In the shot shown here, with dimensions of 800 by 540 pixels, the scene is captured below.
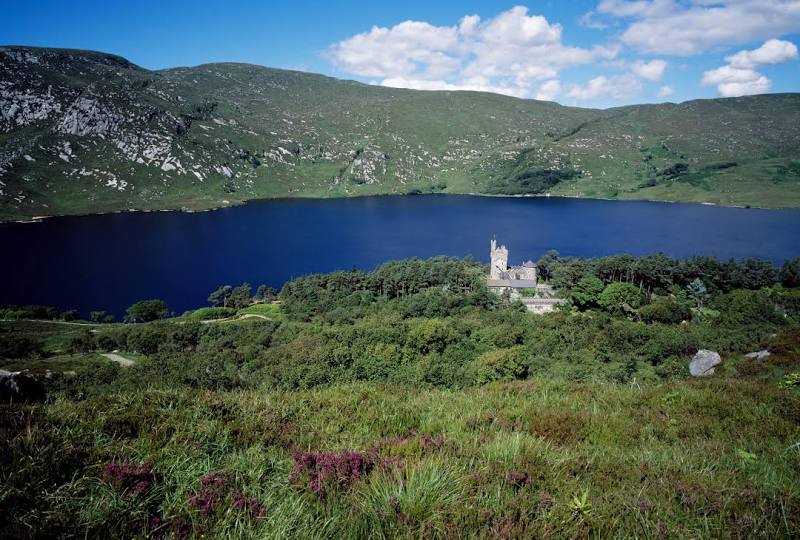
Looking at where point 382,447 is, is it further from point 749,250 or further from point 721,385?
point 749,250

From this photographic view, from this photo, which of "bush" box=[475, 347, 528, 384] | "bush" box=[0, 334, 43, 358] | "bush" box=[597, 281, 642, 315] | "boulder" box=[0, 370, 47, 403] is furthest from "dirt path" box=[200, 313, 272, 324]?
"boulder" box=[0, 370, 47, 403]

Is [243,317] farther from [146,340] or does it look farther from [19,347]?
[19,347]

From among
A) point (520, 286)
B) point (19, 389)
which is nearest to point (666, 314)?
point (520, 286)

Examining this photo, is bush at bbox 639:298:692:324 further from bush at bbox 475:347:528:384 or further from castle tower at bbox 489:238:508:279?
bush at bbox 475:347:528:384

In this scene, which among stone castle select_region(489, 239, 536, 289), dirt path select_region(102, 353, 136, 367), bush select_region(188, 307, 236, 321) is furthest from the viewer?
stone castle select_region(489, 239, 536, 289)

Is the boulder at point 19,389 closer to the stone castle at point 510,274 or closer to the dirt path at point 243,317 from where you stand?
the dirt path at point 243,317

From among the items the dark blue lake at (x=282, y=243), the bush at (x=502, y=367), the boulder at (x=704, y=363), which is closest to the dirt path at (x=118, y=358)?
the dark blue lake at (x=282, y=243)
